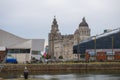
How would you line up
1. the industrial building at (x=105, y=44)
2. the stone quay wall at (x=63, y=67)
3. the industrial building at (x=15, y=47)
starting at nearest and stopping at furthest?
the stone quay wall at (x=63, y=67), the industrial building at (x=15, y=47), the industrial building at (x=105, y=44)

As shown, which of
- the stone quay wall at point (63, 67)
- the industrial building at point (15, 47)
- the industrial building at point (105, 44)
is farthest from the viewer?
the industrial building at point (105, 44)


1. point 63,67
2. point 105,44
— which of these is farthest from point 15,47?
point 105,44

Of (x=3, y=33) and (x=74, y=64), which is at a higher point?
(x=3, y=33)

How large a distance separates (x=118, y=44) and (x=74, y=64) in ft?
205

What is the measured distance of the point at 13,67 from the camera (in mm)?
103625

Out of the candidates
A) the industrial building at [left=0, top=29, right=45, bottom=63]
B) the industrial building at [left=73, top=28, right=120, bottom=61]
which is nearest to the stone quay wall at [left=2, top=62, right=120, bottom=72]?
the industrial building at [left=0, top=29, right=45, bottom=63]

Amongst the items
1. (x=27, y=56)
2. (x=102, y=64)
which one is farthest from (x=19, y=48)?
(x=102, y=64)

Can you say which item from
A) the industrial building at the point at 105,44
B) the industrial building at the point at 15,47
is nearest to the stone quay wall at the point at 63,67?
the industrial building at the point at 15,47

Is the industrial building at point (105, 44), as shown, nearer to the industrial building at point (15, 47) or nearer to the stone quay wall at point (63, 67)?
the industrial building at point (15, 47)

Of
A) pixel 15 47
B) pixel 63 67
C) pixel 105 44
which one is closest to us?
pixel 63 67

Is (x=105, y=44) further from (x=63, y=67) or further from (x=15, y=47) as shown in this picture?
(x=63, y=67)

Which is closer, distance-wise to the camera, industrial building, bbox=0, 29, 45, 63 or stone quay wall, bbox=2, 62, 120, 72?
stone quay wall, bbox=2, 62, 120, 72

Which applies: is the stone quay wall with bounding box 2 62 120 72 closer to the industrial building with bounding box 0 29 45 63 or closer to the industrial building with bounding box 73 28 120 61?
the industrial building with bounding box 0 29 45 63

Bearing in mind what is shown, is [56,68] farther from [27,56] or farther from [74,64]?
[27,56]
